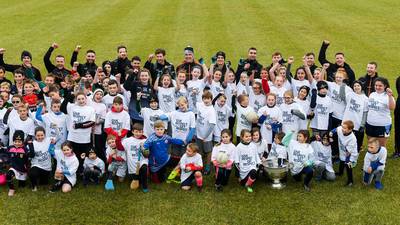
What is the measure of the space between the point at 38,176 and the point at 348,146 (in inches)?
247

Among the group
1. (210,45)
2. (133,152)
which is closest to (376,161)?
(133,152)

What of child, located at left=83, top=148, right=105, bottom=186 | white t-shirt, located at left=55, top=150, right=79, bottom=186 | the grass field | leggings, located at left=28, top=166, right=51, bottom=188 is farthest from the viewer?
child, located at left=83, top=148, right=105, bottom=186

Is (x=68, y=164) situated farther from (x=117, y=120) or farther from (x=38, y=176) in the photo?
(x=117, y=120)

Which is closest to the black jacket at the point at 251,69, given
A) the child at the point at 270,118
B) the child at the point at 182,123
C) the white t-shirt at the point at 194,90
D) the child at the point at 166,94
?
the white t-shirt at the point at 194,90

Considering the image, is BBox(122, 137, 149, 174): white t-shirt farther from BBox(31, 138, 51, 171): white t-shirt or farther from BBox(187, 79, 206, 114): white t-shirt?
BBox(187, 79, 206, 114): white t-shirt

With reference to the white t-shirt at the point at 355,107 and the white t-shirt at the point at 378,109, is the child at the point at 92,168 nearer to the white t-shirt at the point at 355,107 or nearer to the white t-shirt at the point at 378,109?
the white t-shirt at the point at 355,107

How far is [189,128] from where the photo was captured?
9281 mm

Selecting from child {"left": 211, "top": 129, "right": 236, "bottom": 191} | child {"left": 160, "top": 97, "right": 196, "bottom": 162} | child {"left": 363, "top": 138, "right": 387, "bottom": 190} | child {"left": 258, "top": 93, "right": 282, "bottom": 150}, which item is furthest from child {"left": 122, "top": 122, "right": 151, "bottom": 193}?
child {"left": 363, "top": 138, "right": 387, "bottom": 190}

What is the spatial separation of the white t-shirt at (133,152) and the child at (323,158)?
11.6 ft

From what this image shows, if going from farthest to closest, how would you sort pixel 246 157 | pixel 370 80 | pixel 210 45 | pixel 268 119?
pixel 210 45 → pixel 370 80 → pixel 268 119 → pixel 246 157

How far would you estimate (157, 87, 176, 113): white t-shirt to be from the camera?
9906 millimetres

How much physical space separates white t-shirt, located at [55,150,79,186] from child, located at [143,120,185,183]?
145 centimetres

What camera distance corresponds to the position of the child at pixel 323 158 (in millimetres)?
9000

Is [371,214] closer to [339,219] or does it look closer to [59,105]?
[339,219]
